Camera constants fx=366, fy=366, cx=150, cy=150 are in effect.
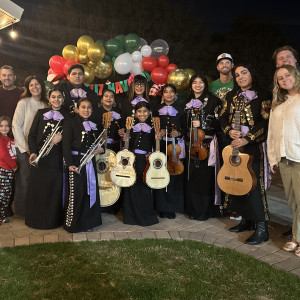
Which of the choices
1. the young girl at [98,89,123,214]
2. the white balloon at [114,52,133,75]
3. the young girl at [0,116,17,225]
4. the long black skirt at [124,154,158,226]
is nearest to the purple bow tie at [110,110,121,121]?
the young girl at [98,89,123,214]

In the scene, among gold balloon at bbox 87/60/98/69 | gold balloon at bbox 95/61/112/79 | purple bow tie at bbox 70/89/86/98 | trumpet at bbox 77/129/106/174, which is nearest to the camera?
trumpet at bbox 77/129/106/174

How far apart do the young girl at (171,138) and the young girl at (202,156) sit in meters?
0.11

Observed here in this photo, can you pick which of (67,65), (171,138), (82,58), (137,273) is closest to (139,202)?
(171,138)

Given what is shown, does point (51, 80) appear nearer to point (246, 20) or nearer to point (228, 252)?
point (228, 252)

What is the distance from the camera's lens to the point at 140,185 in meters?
5.34

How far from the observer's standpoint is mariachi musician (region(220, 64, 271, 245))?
15.1 feet

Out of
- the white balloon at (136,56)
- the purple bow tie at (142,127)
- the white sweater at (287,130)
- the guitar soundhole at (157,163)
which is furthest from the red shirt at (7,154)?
the white balloon at (136,56)

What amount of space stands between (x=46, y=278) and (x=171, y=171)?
2.33 metres

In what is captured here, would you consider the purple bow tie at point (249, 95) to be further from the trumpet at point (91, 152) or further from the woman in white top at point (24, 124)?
the woman in white top at point (24, 124)

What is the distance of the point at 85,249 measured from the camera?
4.38m

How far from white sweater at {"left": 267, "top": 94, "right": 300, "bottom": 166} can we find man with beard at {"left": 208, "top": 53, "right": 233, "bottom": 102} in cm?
143

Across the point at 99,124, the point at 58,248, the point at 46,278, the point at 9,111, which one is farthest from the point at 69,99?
the point at 46,278

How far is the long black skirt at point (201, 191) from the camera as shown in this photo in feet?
18.1

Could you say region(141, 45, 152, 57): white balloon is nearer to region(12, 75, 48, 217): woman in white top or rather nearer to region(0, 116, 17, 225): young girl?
region(12, 75, 48, 217): woman in white top
